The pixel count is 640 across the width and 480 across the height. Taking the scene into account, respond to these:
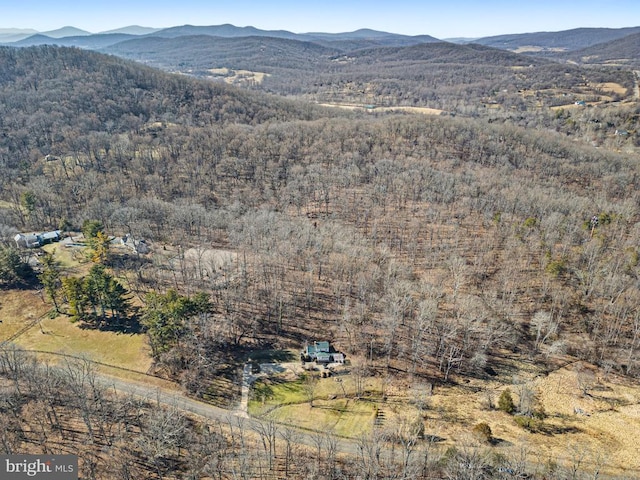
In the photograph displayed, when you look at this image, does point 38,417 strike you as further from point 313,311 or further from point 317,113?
point 317,113

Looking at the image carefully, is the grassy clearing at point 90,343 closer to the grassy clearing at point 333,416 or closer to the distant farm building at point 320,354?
the grassy clearing at point 333,416

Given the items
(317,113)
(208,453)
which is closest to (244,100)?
(317,113)

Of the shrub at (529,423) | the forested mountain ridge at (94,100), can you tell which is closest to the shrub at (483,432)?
the shrub at (529,423)

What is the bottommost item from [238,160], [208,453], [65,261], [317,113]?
[208,453]

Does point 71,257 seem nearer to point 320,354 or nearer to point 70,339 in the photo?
point 70,339

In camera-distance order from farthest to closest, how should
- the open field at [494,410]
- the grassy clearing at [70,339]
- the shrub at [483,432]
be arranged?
the grassy clearing at [70,339] → the open field at [494,410] → the shrub at [483,432]

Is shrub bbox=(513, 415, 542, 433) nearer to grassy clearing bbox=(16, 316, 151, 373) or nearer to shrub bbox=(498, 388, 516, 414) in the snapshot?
shrub bbox=(498, 388, 516, 414)
